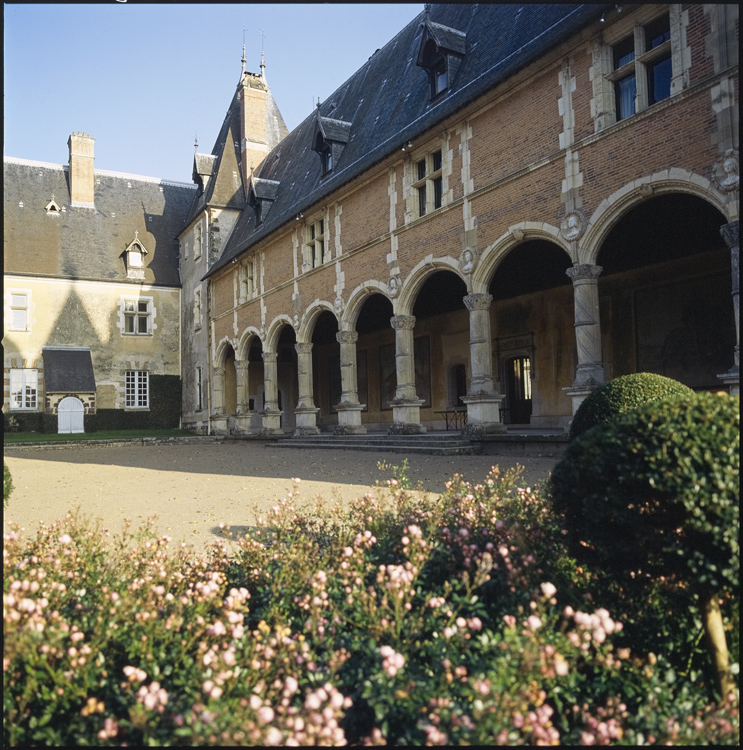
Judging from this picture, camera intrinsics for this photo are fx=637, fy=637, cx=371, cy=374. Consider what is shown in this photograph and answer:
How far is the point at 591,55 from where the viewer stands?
10.6 m

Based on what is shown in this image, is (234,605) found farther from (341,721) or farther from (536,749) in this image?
(536,749)

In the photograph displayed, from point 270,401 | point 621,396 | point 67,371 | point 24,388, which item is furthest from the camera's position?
point 67,371

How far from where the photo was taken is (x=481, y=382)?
511 inches

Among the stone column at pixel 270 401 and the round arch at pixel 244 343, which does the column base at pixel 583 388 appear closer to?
the stone column at pixel 270 401

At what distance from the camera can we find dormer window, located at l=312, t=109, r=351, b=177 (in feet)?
62.8

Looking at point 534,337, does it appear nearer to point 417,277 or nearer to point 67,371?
point 417,277

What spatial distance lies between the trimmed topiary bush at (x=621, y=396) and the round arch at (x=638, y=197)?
3520mm

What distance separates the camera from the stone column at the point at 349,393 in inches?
687

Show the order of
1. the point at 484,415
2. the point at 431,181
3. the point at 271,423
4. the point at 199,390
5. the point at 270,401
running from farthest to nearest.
→ the point at 199,390 → the point at 270,401 → the point at 271,423 → the point at 431,181 → the point at 484,415

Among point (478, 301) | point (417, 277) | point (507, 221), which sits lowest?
point (478, 301)

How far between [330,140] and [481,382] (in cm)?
1009

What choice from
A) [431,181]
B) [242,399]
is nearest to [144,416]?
[242,399]

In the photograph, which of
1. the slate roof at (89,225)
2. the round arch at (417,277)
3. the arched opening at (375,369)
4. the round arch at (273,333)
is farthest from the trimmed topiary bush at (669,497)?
the slate roof at (89,225)

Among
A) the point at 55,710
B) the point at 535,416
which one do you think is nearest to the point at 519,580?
the point at 55,710
